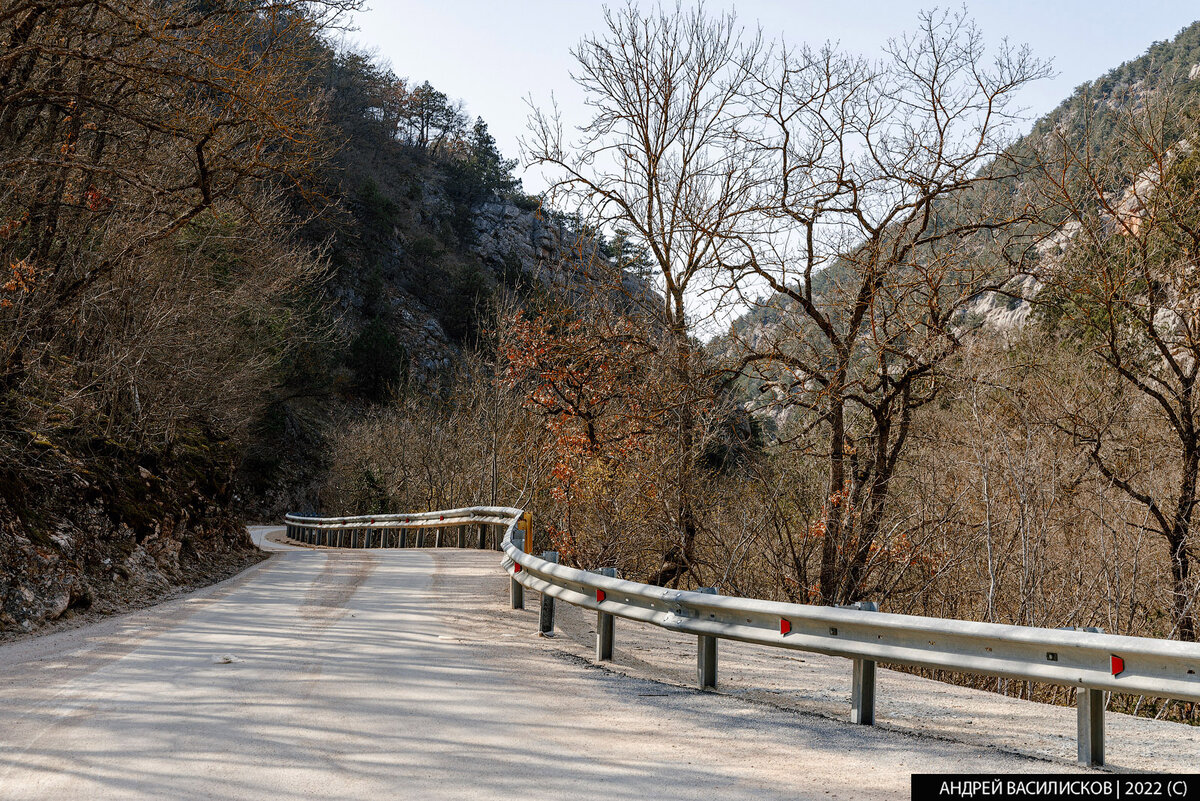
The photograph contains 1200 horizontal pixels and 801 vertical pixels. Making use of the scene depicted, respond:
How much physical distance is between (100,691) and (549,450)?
20.3 metres

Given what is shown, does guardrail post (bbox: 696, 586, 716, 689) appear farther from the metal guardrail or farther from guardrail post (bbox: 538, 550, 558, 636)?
guardrail post (bbox: 538, 550, 558, 636)

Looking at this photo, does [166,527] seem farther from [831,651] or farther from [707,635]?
[831,651]

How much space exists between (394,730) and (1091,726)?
11.6 feet

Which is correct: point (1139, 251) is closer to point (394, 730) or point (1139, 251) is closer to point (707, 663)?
point (707, 663)

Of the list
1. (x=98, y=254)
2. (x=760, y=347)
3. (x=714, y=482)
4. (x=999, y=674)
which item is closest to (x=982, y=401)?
(x=760, y=347)

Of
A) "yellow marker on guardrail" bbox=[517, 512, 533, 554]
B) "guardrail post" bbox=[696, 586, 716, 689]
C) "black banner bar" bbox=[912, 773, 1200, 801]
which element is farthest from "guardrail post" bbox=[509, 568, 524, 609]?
"black banner bar" bbox=[912, 773, 1200, 801]

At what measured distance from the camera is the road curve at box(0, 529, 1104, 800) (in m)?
4.03

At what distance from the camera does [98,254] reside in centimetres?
1462

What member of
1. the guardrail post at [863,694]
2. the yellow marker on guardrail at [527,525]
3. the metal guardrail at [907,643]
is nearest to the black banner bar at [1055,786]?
the metal guardrail at [907,643]

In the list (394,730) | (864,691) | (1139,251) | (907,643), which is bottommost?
(394,730)

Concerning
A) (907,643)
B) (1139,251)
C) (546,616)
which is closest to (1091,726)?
(907,643)

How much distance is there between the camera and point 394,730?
4.94 metres

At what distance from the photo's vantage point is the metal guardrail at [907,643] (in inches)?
163

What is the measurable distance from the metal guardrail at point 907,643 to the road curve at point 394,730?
0.36m
